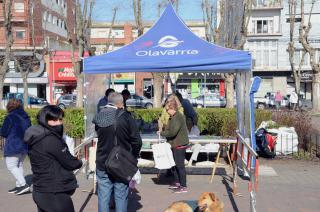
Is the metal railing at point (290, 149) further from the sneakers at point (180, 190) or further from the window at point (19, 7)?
the window at point (19, 7)

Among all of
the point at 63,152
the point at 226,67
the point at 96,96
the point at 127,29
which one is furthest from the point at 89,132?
the point at 127,29

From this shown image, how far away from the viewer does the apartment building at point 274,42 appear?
182ft

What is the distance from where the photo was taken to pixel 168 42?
970 cm

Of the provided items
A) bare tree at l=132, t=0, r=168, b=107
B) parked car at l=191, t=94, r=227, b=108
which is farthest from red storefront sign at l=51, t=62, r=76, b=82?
bare tree at l=132, t=0, r=168, b=107

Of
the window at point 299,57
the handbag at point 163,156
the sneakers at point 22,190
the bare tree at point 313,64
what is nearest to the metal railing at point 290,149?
the handbag at point 163,156

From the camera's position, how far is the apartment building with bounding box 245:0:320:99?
182 ft

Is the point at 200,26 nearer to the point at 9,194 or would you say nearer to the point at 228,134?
the point at 228,134

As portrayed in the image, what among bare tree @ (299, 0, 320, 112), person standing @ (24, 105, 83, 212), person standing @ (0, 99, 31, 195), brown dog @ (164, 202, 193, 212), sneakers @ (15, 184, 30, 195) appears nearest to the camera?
person standing @ (24, 105, 83, 212)

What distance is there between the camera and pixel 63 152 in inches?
174

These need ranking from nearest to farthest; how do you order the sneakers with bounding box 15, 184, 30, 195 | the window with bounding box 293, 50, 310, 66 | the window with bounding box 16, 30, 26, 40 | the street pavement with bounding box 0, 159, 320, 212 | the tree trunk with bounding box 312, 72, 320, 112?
1. the street pavement with bounding box 0, 159, 320, 212
2. the sneakers with bounding box 15, 184, 30, 195
3. the tree trunk with bounding box 312, 72, 320, 112
4. the window with bounding box 16, 30, 26, 40
5. the window with bounding box 293, 50, 310, 66

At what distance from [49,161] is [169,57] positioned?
5.31 metres

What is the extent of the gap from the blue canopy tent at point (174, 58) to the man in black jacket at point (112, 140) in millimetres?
3431

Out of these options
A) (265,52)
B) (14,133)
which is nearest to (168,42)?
(14,133)

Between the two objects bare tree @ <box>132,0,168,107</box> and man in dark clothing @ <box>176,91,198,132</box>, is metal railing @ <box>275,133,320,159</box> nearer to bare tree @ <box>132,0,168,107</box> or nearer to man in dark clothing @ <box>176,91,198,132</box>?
man in dark clothing @ <box>176,91,198,132</box>
